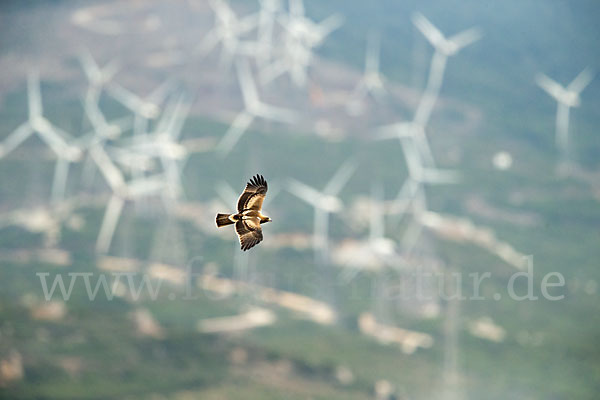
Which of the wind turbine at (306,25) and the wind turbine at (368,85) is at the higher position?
the wind turbine at (306,25)

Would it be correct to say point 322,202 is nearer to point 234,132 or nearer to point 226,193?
point 226,193

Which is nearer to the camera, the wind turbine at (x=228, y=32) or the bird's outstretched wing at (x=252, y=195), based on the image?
the bird's outstretched wing at (x=252, y=195)

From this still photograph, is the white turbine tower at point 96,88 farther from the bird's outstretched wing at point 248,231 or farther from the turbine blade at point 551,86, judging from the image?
the bird's outstretched wing at point 248,231

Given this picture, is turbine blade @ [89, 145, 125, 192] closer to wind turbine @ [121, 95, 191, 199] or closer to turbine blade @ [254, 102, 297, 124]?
wind turbine @ [121, 95, 191, 199]

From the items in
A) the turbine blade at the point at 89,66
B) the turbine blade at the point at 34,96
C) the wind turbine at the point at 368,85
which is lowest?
the turbine blade at the point at 34,96

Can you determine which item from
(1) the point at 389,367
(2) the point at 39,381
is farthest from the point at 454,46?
(2) the point at 39,381

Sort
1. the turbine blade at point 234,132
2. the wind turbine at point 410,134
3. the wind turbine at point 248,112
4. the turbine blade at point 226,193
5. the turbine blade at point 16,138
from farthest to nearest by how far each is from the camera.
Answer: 1. the turbine blade at point 16,138
2. the wind turbine at point 248,112
3. the turbine blade at point 234,132
4. the wind turbine at point 410,134
5. the turbine blade at point 226,193

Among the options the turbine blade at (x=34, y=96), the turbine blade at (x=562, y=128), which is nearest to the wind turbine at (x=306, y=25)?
the turbine blade at (x=562, y=128)

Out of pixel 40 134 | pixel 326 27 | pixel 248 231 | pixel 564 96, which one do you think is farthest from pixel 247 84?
pixel 248 231

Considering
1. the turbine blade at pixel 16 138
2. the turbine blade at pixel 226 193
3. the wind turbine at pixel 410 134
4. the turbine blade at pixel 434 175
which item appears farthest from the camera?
the turbine blade at pixel 16 138
